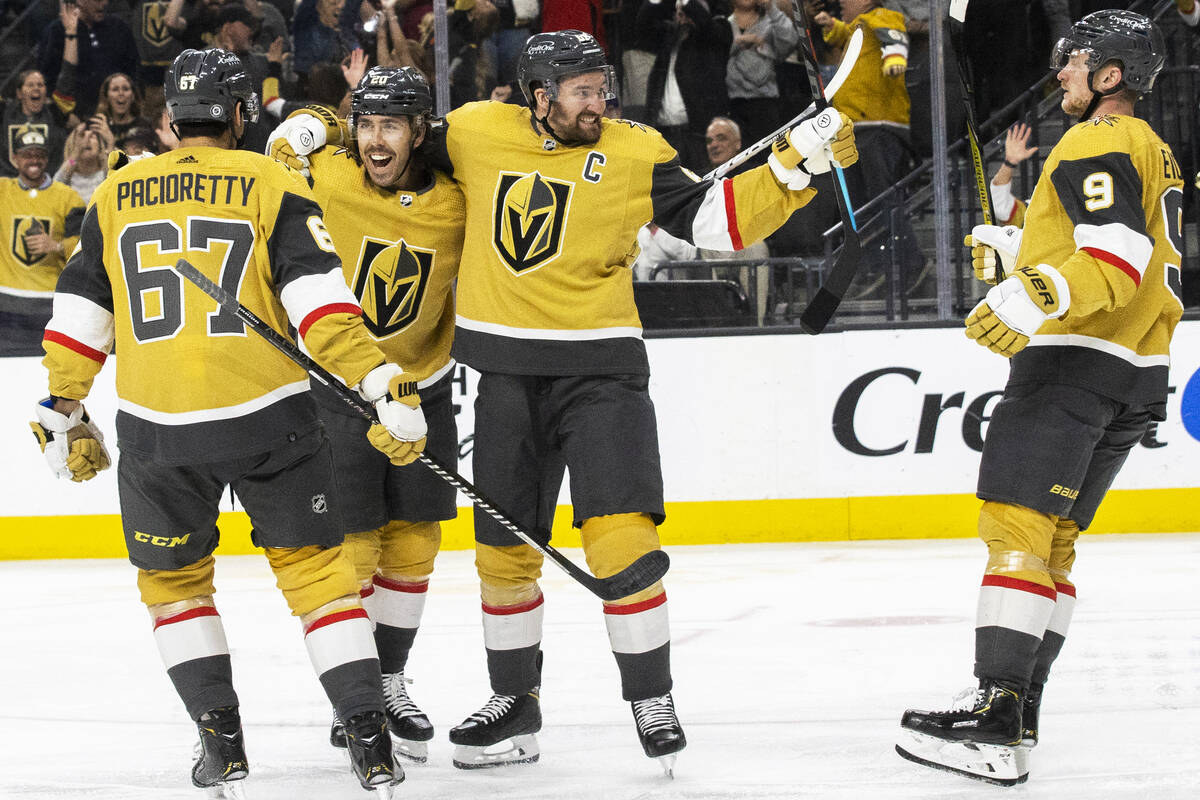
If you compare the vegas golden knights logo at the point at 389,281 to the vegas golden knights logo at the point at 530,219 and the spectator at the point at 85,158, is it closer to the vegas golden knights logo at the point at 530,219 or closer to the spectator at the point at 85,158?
the vegas golden knights logo at the point at 530,219

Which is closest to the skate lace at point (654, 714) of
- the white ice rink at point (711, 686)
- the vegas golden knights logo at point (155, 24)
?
the white ice rink at point (711, 686)

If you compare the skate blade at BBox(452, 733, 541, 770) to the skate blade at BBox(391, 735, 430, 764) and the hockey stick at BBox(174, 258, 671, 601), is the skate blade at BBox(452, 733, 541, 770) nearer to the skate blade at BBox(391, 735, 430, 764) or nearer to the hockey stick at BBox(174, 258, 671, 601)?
the skate blade at BBox(391, 735, 430, 764)

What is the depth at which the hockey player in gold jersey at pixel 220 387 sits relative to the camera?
2572 millimetres

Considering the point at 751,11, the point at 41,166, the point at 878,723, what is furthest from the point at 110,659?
the point at 751,11

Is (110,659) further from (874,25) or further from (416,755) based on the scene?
(874,25)

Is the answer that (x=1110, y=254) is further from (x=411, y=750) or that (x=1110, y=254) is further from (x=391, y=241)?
(x=411, y=750)

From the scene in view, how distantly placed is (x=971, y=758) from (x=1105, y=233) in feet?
3.33

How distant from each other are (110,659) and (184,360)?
1791 mm

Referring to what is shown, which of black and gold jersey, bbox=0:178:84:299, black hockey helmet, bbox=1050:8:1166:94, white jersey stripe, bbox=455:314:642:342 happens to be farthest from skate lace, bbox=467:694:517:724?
black and gold jersey, bbox=0:178:84:299

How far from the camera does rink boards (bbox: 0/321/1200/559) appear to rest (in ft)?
19.2

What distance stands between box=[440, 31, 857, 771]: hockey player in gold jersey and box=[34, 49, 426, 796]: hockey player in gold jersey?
0.41m

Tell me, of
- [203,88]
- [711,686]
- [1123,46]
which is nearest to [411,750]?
[711,686]

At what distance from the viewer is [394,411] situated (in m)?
2.55

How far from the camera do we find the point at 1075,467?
2740 millimetres
